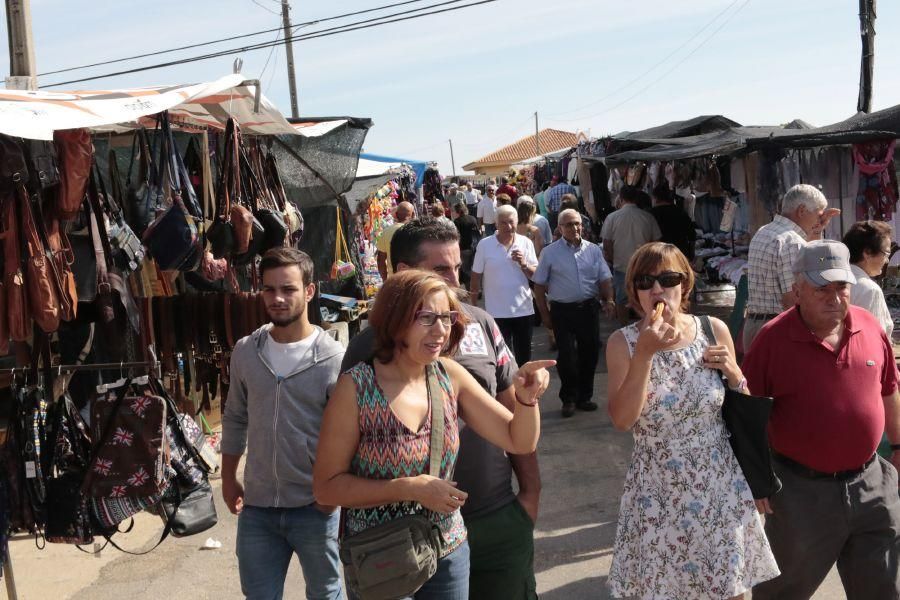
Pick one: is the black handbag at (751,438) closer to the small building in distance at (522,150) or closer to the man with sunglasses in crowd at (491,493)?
the man with sunglasses in crowd at (491,493)

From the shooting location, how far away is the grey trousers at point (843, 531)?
3.51m

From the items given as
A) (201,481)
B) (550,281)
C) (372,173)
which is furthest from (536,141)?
(201,481)

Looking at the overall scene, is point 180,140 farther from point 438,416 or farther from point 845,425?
point 845,425

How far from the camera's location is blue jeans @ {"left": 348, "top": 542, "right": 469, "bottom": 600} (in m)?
2.63

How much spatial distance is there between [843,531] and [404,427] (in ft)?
6.63

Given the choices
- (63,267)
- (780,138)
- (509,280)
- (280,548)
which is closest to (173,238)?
(63,267)

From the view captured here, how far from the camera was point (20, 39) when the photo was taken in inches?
271

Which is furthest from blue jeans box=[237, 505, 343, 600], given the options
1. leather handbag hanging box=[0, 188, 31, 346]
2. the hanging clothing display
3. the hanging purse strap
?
the hanging clothing display

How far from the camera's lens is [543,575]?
493cm

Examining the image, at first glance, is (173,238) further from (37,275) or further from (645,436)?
(645,436)

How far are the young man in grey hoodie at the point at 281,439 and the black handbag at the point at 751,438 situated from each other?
1547 mm

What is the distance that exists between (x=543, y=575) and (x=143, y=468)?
2.32 metres

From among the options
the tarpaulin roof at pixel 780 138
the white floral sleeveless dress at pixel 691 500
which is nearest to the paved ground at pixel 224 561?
the white floral sleeveless dress at pixel 691 500

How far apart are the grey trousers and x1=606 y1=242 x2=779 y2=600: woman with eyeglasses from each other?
325 mm
